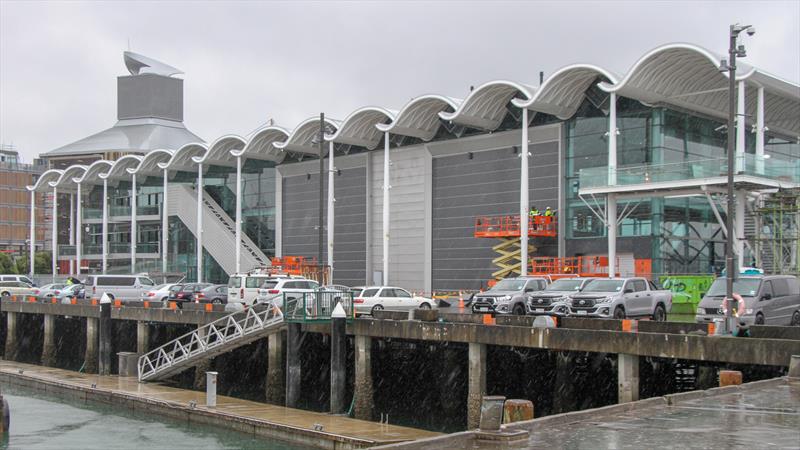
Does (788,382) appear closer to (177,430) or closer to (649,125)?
(177,430)

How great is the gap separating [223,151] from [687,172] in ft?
132

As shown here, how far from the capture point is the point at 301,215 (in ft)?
226

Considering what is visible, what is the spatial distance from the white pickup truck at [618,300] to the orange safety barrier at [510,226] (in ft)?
58.9

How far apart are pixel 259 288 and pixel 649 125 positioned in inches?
856

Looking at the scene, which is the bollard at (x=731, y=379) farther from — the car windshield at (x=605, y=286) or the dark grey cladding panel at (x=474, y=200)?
the dark grey cladding panel at (x=474, y=200)

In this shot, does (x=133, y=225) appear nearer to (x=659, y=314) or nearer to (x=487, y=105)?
(x=487, y=105)

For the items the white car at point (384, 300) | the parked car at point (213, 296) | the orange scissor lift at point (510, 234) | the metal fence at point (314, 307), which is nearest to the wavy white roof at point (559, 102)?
the orange scissor lift at point (510, 234)

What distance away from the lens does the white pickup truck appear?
3059 cm

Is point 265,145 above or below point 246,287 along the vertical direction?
above

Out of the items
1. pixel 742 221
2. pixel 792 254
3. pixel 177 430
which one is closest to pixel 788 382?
pixel 177 430

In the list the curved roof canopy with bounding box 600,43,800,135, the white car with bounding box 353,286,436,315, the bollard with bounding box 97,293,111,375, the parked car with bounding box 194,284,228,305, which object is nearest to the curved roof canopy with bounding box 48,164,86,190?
the parked car with bounding box 194,284,228,305

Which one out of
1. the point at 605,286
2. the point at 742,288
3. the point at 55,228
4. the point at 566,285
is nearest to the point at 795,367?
the point at 742,288

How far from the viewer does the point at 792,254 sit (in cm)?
4397

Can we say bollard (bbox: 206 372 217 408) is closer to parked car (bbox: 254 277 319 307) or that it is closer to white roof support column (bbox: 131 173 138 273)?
parked car (bbox: 254 277 319 307)
